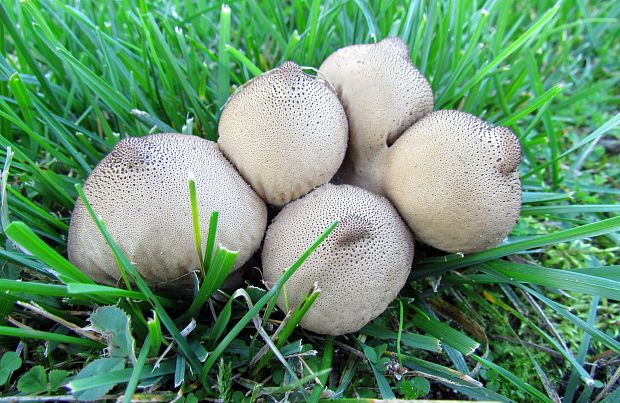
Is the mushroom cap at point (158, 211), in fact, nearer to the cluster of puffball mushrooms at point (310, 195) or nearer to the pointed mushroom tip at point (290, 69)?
the cluster of puffball mushrooms at point (310, 195)

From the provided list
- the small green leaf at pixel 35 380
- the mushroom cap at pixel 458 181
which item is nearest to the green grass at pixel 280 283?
the small green leaf at pixel 35 380

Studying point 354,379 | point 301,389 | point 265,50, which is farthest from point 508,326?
point 265,50

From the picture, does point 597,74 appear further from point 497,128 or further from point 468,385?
point 468,385

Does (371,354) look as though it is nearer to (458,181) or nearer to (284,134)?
(458,181)

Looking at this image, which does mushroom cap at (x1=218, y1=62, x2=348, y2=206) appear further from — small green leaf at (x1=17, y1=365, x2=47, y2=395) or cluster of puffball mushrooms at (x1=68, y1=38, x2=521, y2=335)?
small green leaf at (x1=17, y1=365, x2=47, y2=395)

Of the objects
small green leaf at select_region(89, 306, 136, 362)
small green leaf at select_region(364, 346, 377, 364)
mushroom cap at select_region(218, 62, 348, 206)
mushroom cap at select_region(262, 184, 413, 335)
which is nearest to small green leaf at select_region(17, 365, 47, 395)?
small green leaf at select_region(89, 306, 136, 362)
